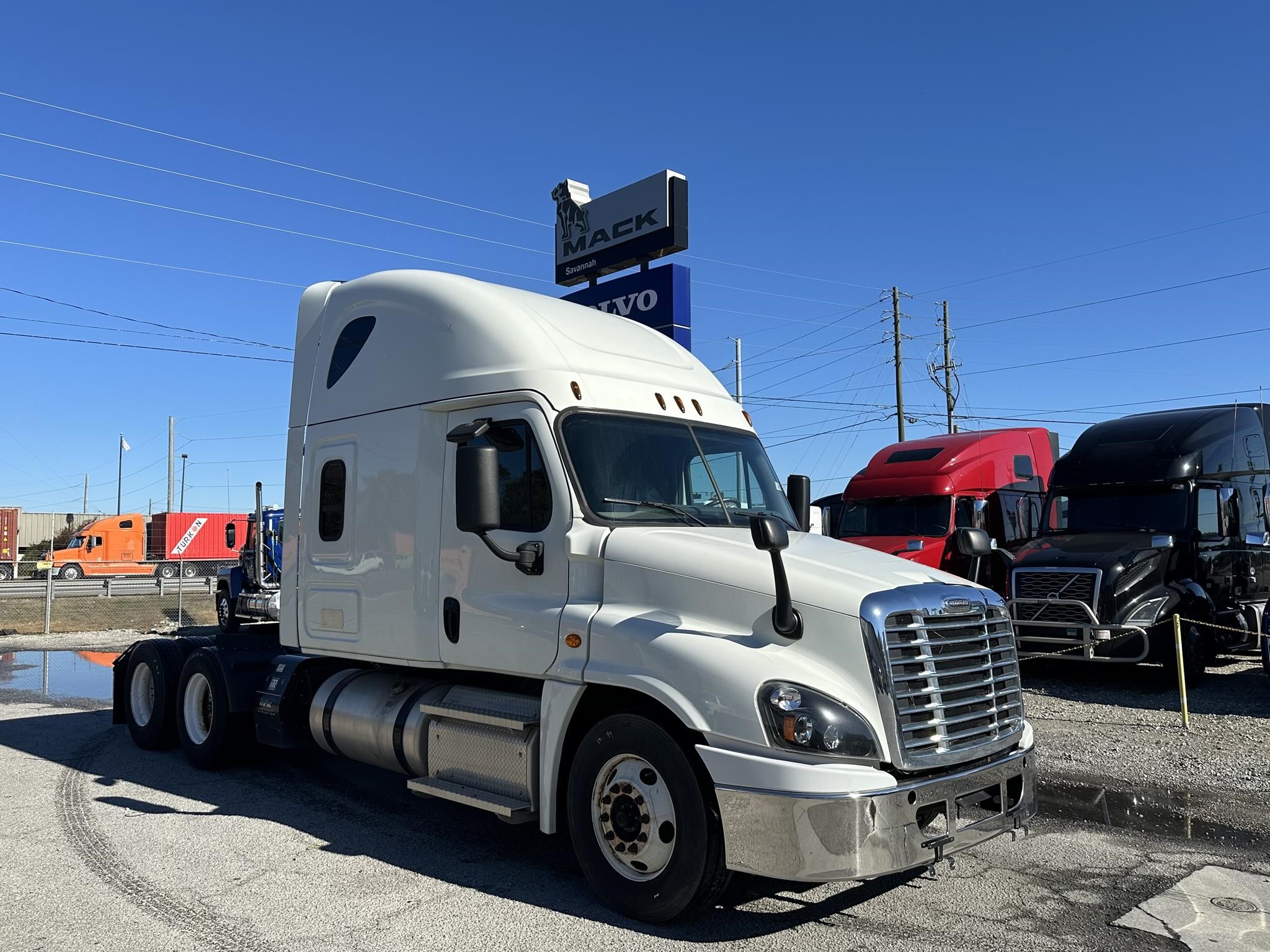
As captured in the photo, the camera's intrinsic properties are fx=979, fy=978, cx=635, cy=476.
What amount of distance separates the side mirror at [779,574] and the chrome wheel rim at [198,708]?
18.6 feet

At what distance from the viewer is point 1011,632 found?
210 inches

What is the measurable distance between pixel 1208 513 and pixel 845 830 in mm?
10924

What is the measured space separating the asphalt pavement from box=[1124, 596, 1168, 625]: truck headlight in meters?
4.88

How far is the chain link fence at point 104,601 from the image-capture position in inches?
880

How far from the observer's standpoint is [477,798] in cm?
540

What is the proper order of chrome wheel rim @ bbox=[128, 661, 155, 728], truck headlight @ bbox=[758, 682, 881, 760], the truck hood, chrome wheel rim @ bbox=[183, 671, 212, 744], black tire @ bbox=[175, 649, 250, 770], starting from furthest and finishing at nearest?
chrome wheel rim @ bbox=[128, 661, 155, 728]
chrome wheel rim @ bbox=[183, 671, 212, 744]
black tire @ bbox=[175, 649, 250, 770]
the truck hood
truck headlight @ bbox=[758, 682, 881, 760]

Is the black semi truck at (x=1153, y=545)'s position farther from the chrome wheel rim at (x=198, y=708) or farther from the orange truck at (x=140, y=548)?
the orange truck at (x=140, y=548)

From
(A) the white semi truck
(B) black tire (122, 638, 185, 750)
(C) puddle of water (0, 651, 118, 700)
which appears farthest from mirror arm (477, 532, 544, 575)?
(C) puddle of water (0, 651, 118, 700)

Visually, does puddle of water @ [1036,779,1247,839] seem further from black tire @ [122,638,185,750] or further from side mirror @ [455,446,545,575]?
black tire @ [122,638,185,750]

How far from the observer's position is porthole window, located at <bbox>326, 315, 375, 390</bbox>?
6.88m

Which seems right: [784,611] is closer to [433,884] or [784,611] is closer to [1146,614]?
[433,884]

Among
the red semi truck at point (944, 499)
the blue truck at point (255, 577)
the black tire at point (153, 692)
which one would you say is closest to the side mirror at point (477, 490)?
the black tire at point (153, 692)

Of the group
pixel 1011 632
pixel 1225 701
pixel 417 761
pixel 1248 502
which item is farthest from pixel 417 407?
pixel 1248 502

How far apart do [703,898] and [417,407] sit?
11.2ft
